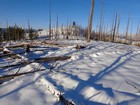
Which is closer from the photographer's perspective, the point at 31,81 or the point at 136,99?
the point at 136,99

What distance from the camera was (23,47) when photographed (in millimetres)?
12516

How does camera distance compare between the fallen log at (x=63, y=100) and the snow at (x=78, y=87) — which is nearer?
the fallen log at (x=63, y=100)

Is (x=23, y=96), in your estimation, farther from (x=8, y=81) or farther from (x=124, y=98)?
(x=124, y=98)

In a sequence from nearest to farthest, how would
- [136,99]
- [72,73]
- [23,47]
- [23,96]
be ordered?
1. [136,99]
2. [23,96]
3. [72,73]
4. [23,47]

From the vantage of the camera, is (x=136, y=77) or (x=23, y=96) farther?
(x=136, y=77)

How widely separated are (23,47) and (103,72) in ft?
25.4

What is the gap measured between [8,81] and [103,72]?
2903 mm

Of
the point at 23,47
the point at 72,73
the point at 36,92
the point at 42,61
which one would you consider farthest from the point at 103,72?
the point at 23,47

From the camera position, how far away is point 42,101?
4117mm

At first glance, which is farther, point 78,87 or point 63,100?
point 78,87

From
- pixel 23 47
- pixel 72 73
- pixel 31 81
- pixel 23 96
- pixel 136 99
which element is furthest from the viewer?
pixel 23 47

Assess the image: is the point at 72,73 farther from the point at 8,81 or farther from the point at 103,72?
the point at 8,81

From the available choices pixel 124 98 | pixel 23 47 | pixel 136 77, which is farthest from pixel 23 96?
pixel 23 47

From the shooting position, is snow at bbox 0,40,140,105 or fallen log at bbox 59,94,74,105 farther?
snow at bbox 0,40,140,105
